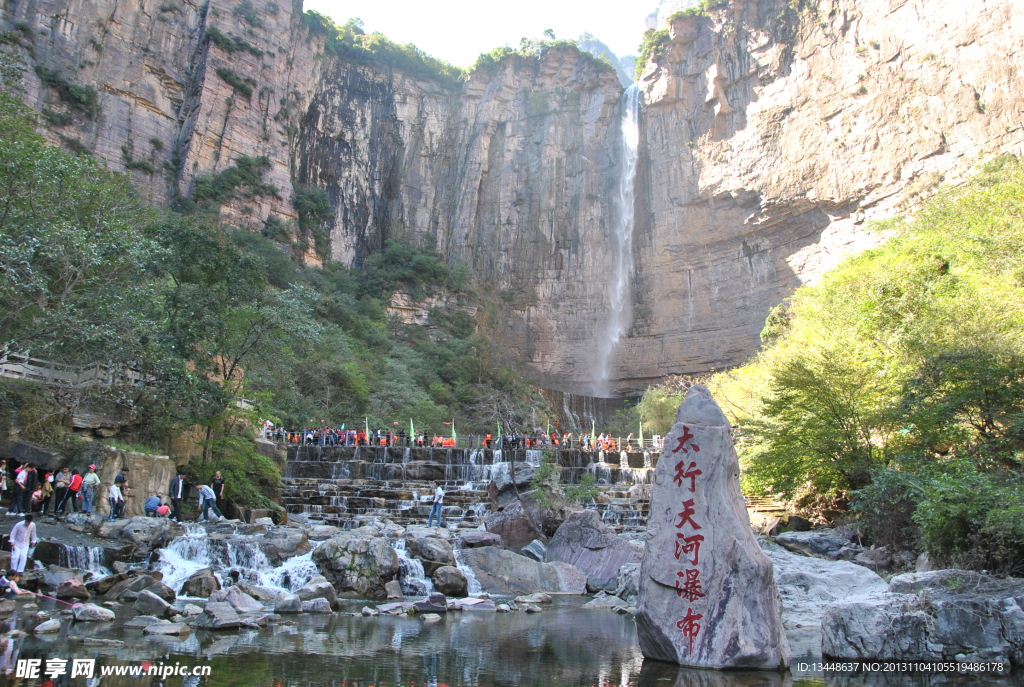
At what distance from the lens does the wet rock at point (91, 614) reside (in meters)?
6.79

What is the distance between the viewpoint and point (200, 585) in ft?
28.8

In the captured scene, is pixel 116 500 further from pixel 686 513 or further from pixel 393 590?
pixel 686 513

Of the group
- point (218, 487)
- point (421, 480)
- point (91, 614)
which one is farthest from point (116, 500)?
point (421, 480)

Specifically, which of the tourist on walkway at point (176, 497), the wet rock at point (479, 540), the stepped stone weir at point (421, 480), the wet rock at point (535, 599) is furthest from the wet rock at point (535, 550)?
the tourist on walkway at point (176, 497)

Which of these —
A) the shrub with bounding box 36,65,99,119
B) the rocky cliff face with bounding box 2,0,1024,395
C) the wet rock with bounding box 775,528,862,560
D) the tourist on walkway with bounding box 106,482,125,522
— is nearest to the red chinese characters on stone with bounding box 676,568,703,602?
the wet rock with bounding box 775,528,862,560

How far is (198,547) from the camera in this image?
33.8ft

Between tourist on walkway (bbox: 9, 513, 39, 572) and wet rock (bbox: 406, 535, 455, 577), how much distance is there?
527 cm

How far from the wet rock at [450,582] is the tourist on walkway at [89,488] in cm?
656

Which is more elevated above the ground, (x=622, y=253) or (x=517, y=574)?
(x=622, y=253)

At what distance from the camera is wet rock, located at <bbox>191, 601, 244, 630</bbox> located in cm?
694

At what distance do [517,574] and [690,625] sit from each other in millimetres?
6237

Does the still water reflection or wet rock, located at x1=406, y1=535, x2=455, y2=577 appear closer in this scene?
the still water reflection

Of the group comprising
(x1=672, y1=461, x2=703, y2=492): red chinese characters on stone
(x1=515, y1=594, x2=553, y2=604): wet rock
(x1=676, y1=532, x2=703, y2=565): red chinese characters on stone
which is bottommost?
(x1=515, y1=594, x2=553, y2=604): wet rock

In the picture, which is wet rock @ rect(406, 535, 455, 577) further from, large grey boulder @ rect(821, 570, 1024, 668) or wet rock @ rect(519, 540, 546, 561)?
large grey boulder @ rect(821, 570, 1024, 668)
